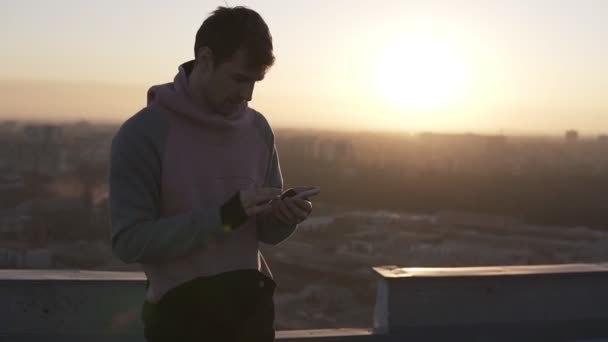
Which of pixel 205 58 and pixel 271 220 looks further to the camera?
pixel 271 220

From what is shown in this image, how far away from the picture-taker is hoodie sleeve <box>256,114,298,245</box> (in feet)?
5.22

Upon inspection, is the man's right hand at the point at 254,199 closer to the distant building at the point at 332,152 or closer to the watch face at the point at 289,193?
the watch face at the point at 289,193

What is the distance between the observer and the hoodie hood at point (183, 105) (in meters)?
1.42

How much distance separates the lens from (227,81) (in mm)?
1399

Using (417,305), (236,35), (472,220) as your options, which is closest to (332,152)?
(472,220)

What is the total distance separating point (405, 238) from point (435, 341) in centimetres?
3897

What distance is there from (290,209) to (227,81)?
0.31 m

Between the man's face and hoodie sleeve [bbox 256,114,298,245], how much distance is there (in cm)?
16

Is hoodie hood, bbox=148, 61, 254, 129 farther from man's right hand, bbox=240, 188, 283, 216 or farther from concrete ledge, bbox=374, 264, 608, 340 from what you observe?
concrete ledge, bbox=374, 264, 608, 340

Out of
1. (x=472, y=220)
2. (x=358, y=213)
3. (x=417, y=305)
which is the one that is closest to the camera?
(x=417, y=305)

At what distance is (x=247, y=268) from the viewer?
147 centimetres

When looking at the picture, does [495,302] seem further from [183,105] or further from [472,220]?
[472,220]

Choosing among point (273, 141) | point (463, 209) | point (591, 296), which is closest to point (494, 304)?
point (591, 296)

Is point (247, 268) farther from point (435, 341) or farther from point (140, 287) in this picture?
point (435, 341)
